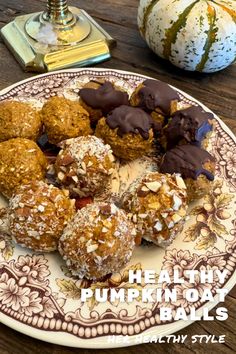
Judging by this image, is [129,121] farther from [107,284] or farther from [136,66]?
[136,66]

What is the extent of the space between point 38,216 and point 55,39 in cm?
98

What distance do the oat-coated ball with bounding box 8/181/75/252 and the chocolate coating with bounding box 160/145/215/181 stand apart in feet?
0.95

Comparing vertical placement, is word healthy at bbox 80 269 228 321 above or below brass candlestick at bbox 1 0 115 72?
below

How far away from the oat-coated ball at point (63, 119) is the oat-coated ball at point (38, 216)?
0.72 ft

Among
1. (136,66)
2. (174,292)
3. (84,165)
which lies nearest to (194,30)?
(136,66)

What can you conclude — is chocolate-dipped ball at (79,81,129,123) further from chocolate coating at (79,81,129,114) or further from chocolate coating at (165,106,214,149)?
chocolate coating at (165,106,214,149)

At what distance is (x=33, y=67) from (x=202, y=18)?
0.67 metres

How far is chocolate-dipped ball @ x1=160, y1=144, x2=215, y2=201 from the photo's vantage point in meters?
1.11

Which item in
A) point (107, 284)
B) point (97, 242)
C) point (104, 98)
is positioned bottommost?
point (107, 284)

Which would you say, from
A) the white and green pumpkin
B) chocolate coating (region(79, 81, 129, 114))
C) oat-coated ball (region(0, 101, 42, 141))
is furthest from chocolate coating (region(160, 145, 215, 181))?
the white and green pumpkin

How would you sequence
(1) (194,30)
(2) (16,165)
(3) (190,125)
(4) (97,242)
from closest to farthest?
(4) (97,242) < (2) (16,165) < (3) (190,125) < (1) (194,30)

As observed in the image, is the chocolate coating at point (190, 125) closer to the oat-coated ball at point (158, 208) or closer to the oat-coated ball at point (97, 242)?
the oat-coated ball at point (158, 208)

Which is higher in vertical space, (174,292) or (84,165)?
(84,165)

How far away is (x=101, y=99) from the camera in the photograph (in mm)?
1272
